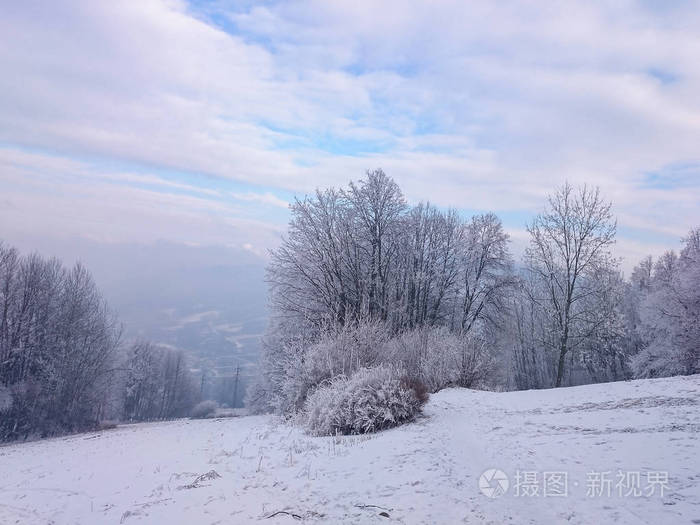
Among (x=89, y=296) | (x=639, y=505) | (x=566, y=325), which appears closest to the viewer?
(x=639, y=505)

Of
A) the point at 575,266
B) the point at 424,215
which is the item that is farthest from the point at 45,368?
the point at 575,266

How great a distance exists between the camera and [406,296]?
33562 mm

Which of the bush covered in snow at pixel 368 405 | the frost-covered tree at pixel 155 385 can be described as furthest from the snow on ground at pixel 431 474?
the frost-covered tree at pixel 155 385

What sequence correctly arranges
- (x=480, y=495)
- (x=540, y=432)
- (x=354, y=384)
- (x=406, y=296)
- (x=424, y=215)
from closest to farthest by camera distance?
(x=480, y=495), (x=540, y=432), (x=354, y=384), (x=406, y=296), (x=424, y=215)

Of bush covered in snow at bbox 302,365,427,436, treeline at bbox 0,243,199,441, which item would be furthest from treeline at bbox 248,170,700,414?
treeline at bbox 0,243,199,441

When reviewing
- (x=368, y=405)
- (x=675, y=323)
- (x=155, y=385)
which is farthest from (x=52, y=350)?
(x=675, y=323)

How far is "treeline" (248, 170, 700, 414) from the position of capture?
755 inches

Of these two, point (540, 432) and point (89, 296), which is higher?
point (89, 296)

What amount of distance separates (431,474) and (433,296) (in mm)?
28437

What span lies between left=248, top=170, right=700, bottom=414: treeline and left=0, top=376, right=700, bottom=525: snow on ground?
701 cm

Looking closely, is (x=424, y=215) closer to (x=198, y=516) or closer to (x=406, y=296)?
(x=406, y=296)

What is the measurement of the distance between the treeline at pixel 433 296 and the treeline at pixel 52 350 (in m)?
14.1

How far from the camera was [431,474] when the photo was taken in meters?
6.92

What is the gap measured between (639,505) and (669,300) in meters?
29.7
